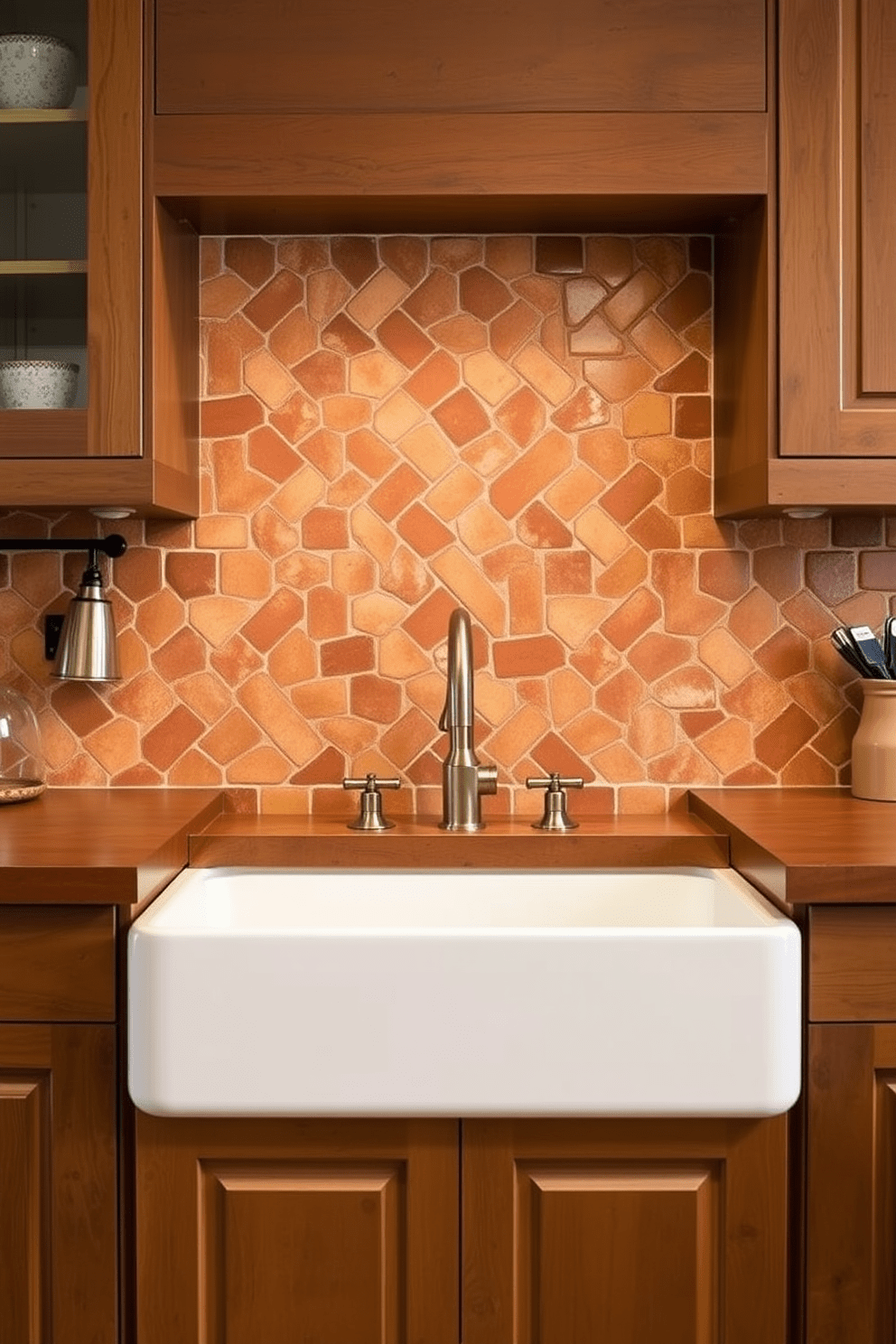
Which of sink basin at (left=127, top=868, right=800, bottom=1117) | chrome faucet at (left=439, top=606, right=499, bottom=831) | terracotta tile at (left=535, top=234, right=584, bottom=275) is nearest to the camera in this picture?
sink basin at (left=127, top=868, right=800, bottom=1117)

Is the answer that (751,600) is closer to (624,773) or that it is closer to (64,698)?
(624,773)

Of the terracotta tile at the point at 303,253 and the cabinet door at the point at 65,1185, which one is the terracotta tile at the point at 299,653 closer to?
the terracotta tile at the point at 303,253

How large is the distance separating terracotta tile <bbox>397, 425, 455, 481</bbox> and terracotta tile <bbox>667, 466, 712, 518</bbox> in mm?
346

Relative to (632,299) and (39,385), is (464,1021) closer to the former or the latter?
(39,385)

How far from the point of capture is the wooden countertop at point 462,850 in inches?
68.9

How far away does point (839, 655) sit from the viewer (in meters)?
2.03

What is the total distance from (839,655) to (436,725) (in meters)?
0.65

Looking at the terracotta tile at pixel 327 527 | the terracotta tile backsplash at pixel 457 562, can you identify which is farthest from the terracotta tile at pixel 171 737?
the terracotta tile at pixel 327 527

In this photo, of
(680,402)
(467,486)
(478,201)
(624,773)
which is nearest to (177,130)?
(478,201)

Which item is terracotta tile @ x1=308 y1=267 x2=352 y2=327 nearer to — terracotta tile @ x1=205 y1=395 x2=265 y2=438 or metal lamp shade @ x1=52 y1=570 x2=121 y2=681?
terracotta tile @ x1=205 y1=395 x2=265 y2=438

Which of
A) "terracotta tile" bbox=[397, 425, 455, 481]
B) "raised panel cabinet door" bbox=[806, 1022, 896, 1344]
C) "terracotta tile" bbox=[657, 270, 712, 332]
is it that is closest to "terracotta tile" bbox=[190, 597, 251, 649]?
"terracotta tile" bbox=[397, 425, 455, 481]

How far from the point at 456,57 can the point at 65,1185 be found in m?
1.46

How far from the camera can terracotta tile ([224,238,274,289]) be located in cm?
199

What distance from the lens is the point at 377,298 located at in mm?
1993
